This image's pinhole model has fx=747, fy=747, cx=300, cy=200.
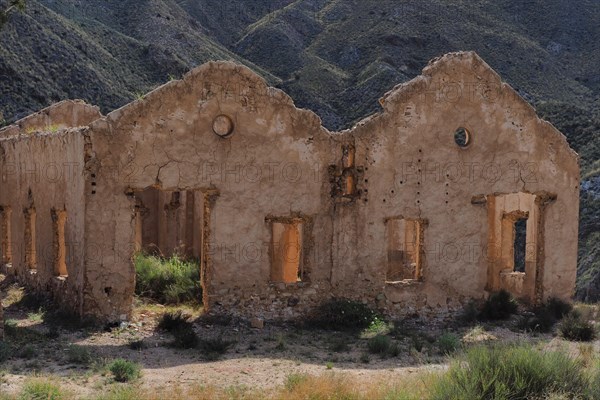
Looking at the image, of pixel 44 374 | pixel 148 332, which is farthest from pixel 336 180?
pixel 44 374

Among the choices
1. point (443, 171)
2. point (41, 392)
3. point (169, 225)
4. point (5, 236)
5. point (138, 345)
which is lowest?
point (138, 345)

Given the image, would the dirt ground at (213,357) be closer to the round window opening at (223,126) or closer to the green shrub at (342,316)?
the green shrub at (342,316)

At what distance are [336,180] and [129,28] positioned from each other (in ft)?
96.0

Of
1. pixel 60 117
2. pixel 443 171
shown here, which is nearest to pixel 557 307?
pixel 443 171

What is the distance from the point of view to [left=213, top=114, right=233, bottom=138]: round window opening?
39.5 ft

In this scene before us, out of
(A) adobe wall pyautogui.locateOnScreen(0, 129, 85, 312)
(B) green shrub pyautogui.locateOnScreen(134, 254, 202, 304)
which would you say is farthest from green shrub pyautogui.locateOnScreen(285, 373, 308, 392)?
(B) green shrub pyautogui.locateOnScreen(134, 254, 202, 304)

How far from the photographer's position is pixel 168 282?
13875 millimetres

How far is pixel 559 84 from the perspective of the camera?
39.2 meters

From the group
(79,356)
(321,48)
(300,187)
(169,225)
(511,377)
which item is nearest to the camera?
(511,377)

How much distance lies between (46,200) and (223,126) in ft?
12.3

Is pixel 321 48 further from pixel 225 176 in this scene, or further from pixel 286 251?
pixel 225 176

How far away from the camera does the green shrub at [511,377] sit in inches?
274

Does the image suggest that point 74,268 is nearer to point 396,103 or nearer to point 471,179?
point 396,103

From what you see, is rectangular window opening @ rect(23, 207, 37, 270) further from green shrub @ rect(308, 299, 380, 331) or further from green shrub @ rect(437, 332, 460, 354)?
green shrub @ rect(437, 332, 460, 354)
